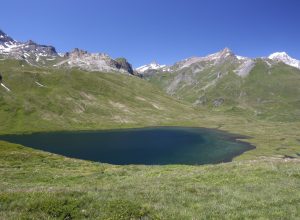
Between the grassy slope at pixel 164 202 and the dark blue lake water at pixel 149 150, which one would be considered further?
the dark blue lake water at pixel 149 150

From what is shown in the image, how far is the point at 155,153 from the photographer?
135 m

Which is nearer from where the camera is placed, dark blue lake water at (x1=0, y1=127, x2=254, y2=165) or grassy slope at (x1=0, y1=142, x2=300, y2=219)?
grassy slope at (x1=0, y1=142, x2=300, y2=219)

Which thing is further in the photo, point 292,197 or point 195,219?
point 292,197

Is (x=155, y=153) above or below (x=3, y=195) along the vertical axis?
below

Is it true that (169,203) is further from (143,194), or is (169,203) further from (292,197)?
(292,197)

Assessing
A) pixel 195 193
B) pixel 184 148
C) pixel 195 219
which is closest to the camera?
pixel 195 219

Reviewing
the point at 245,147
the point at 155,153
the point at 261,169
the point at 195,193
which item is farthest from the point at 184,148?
the point at 195,193

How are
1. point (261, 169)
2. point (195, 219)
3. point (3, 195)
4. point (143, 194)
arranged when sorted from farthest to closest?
1. point (261, 169)
2. point (143, 194)
3. point (3, 195)
4. point (195, 219)

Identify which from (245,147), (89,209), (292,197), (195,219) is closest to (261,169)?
(292,197)

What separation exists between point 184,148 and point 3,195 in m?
137

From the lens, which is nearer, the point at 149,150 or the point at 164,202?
the point at 164,202

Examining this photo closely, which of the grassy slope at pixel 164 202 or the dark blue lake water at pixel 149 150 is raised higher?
the grassy slope at pixel 164 202

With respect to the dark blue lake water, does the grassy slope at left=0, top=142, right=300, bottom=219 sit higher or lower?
higher

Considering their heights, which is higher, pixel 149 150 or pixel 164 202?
pixel 164 202
